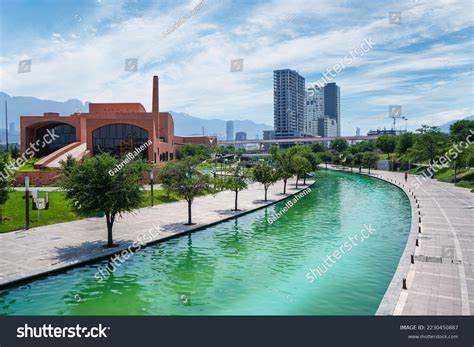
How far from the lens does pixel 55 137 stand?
7431 cm

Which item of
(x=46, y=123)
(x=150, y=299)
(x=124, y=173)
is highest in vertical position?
(x=46, y=123)

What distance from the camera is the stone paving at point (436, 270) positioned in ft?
41.6

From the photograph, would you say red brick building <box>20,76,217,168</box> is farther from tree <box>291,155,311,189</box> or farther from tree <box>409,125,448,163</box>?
tree <box>409,125,448,163</box>

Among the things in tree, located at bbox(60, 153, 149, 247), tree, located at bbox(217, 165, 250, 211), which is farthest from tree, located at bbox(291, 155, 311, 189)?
tree, located at bbox(60, 153, 149, 247)

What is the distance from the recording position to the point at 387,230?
90.3 feet

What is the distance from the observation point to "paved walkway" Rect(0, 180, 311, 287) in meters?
18.0

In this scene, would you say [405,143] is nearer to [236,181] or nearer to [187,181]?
[236,181]

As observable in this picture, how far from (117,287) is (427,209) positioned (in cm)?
2793

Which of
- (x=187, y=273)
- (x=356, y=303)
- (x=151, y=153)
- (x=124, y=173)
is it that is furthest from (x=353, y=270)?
(x=151, y=153)

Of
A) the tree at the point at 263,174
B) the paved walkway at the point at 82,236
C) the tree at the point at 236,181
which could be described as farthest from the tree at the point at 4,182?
the tree at the point at 263,174

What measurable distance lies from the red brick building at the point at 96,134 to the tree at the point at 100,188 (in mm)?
39842

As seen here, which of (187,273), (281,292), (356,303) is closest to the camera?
(356,303)

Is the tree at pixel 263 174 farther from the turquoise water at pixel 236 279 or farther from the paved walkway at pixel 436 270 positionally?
the paved walkway at pixel 436 270
